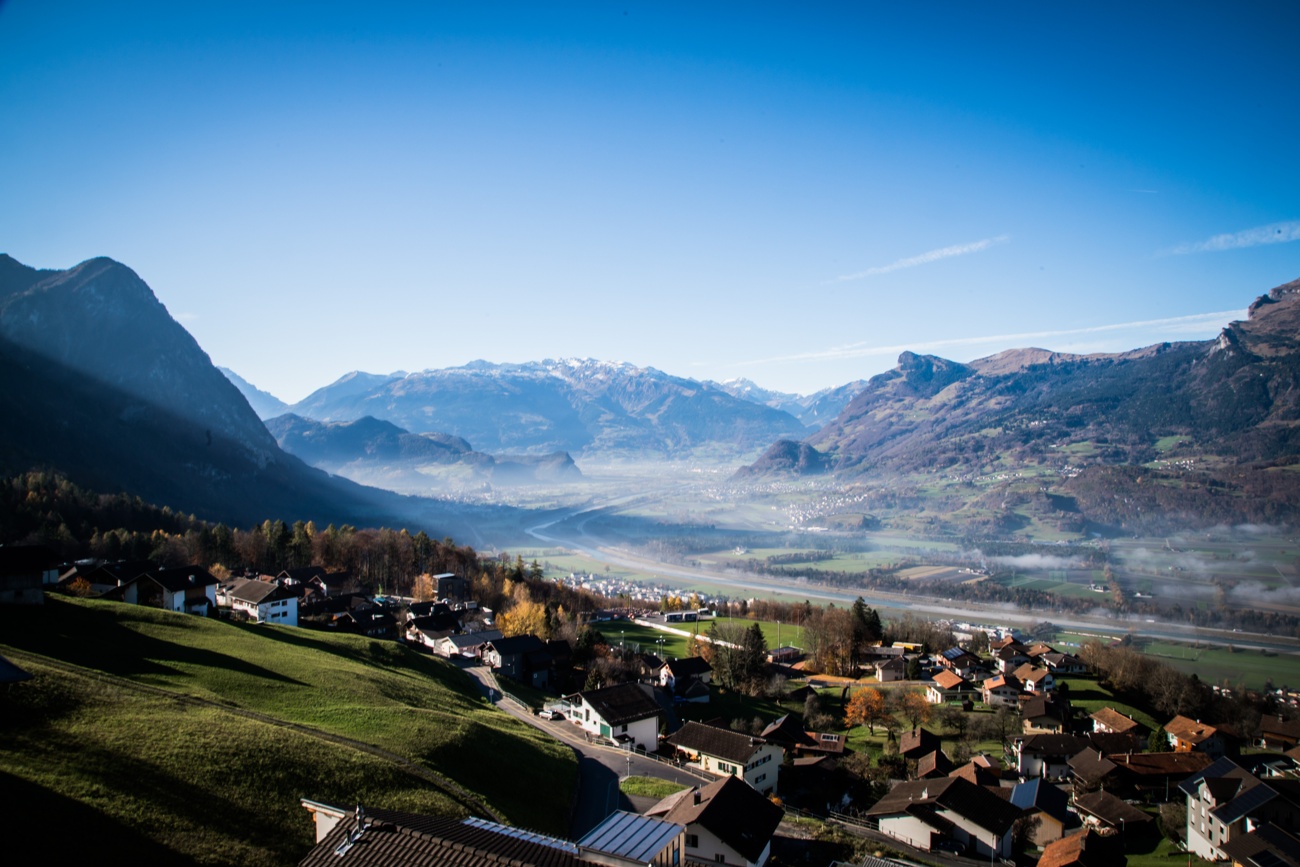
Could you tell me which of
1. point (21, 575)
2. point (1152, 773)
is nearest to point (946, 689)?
point (1152, 773)

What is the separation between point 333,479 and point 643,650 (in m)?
122

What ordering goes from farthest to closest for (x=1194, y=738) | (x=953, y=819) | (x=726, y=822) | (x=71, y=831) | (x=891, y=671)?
(x=891, y=671)
(x=1194, y=738)
(x=953, y=819)
(x=726, y=822)
(x=71, y=831)

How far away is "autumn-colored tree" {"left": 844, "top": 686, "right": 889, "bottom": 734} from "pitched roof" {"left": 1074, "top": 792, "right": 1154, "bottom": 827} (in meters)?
9.72

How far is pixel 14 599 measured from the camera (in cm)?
2228

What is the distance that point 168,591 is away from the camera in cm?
3191

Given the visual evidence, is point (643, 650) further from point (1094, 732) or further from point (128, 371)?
point (128, 371)

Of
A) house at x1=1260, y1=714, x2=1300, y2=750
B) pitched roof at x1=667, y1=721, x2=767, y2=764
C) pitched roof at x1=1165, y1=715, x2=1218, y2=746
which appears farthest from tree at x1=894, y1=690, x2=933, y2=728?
house at x1=1260, y1=714, x2=1300, y2=750

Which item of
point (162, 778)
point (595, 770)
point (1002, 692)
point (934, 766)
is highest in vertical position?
point (162, 778)

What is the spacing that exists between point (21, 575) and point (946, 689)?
137ft

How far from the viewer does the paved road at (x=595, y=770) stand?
1964cm

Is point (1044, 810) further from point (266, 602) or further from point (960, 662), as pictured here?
point (266, 602)

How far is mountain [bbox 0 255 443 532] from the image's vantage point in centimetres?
8812

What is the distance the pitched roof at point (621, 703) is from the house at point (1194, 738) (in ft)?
83.0

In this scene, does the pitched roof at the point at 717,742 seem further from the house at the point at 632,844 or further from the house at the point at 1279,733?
the house at the point at 1279,733
